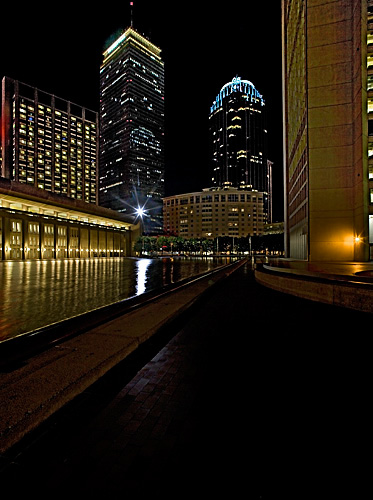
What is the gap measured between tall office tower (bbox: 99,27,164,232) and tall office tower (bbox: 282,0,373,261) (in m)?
162

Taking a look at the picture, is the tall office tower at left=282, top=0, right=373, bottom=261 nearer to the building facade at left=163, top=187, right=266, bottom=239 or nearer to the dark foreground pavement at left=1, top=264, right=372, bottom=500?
the dark foreground pavement at left=1, top=264, right=372, bottom=500

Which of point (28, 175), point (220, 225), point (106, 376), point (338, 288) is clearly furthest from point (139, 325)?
point (220, 225)

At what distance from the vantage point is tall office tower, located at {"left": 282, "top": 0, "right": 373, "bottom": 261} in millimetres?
28359

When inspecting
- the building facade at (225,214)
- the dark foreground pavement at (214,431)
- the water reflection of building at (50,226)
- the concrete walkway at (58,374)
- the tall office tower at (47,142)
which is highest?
the tall office tower at (47,142)

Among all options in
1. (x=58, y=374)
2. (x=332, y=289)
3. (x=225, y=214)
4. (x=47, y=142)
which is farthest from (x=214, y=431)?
(x=225, y=214)

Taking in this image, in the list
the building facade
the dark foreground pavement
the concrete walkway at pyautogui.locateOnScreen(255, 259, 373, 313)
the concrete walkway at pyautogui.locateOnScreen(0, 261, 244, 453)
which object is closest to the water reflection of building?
the concrete walkway at pyautogui.locateOnScreen(255, 259, 373, 313)

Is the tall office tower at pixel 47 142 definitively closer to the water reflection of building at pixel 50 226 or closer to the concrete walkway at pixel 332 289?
the water reflection of building at pixel 50 226

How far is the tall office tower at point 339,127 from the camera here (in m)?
28.4

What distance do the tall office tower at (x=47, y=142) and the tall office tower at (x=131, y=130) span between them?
132 ft

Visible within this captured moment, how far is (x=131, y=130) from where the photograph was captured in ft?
612

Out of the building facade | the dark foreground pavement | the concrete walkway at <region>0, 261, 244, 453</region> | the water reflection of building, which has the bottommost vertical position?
the dark foreground pavement

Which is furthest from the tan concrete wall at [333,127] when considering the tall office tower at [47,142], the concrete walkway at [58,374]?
the tall office tower at [47,142]

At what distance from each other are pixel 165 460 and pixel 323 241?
31947 mm

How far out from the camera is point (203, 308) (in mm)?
8719
